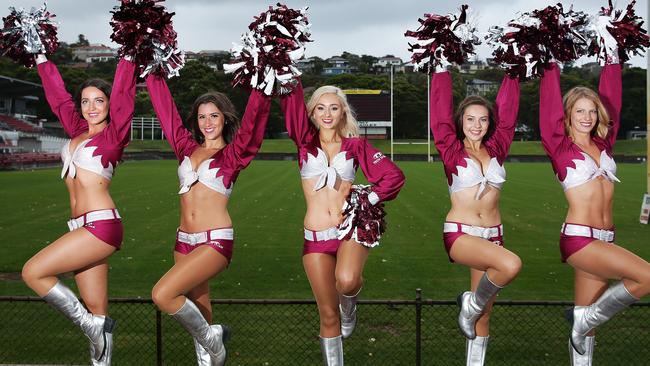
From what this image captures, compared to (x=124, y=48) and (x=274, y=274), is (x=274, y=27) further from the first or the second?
(x=274, y=274)

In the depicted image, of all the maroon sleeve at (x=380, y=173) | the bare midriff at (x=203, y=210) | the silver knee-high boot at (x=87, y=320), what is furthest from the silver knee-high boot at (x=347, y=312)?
the silver knee-high boot at (x=87, y=320)

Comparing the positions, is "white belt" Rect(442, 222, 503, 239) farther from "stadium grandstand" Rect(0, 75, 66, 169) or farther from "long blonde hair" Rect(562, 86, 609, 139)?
"stadium grandstand" Rect(0, 75, 66, 169)

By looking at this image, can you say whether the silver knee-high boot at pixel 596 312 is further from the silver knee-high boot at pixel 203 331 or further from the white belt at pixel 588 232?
the silver knee-high boot at pixel 203 331

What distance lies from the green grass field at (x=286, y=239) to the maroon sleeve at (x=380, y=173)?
547 centimetres

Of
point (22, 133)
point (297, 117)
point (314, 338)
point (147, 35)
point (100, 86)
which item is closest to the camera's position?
point (147, 35)

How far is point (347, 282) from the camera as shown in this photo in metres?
5.35

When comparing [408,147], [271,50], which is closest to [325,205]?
[271,50]

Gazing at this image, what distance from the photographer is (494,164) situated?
5691 mm

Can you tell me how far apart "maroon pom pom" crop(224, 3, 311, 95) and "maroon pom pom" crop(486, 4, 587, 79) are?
4.74ft

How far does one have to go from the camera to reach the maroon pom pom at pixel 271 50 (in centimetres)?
520

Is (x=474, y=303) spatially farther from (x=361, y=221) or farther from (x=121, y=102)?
(x=121, y=102)

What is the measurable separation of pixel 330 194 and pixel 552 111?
5.70 ft

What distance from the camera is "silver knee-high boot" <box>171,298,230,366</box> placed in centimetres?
536

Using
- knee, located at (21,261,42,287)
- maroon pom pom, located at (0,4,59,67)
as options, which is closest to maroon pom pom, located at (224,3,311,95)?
maroon pom pom, located at (0,4,59,67)
